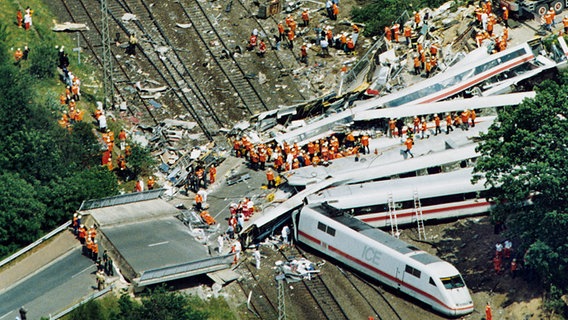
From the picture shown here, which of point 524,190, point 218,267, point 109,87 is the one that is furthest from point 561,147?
point 109,87

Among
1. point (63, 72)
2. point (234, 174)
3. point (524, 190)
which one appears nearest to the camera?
point (524, 190)

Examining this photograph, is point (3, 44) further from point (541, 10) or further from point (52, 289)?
point (541, 10)

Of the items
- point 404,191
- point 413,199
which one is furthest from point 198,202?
point 413,199

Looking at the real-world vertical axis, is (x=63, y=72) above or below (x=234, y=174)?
above

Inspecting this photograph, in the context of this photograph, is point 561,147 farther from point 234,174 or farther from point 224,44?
point 224,44

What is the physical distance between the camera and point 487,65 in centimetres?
8606

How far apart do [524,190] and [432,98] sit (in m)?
14.2

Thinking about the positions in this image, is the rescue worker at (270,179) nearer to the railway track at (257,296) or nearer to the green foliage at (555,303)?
the railway track at (257,296)

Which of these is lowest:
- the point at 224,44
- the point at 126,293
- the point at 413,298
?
the point at 413,298

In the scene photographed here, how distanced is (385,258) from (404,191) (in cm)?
555

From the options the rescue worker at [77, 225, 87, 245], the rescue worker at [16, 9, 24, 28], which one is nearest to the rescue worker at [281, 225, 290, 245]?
the rescue worker at [77, 225, 87, 245]

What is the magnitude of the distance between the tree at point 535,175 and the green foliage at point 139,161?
19795mm

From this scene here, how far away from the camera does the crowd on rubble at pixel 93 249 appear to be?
7443 centimetres

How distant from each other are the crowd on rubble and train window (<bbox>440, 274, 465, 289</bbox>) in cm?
1610
